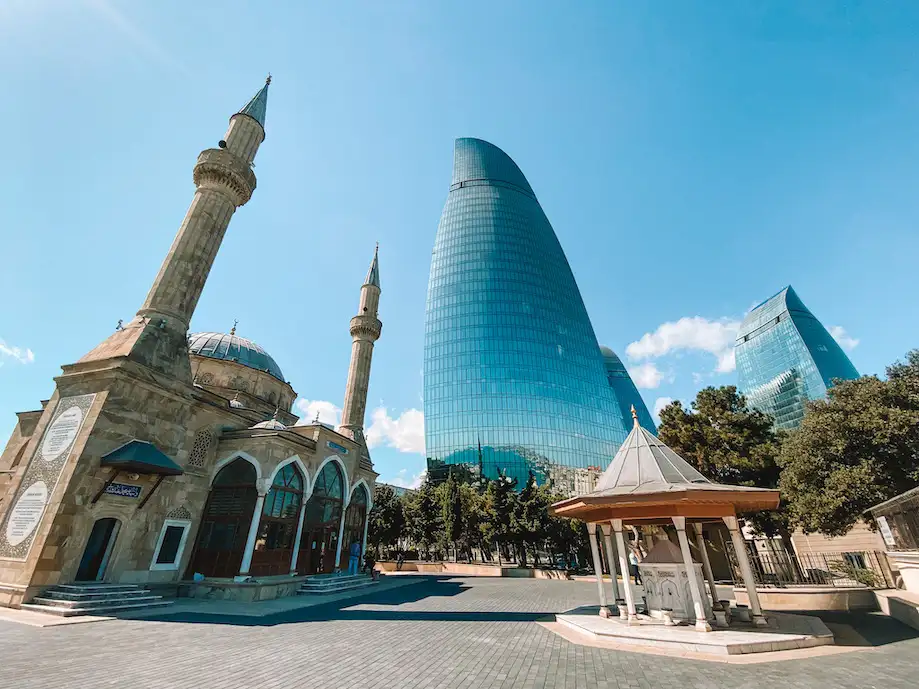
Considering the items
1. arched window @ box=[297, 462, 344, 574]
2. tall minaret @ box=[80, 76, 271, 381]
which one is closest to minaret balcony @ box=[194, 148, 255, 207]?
tall minaret @ box=[80, 76, 271, 381]

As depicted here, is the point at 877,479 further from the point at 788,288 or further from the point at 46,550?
the point at 788,288

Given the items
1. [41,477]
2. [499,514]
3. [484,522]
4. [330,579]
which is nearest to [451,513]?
[484,522]

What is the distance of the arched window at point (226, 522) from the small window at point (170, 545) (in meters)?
0.82

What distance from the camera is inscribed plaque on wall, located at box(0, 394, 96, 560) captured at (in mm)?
12883

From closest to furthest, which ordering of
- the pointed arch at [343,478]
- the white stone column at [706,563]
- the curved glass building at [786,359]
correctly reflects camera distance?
the white stone column at [706,563] → the pointed arch at [343,478] → the curved glass building at [786,359]

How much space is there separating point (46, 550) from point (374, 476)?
18.7 meters

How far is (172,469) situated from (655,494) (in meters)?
16.5

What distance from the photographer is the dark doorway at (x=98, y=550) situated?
46.0 ft

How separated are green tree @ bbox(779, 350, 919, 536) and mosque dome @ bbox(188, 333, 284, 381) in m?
34.0

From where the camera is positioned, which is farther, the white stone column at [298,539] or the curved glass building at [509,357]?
the curved glass building at [509,357]

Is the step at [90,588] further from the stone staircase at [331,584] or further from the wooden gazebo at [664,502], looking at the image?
the wooden gazebo at [664,502]

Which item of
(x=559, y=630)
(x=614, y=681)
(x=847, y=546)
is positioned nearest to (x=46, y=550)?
(x=559, y=630)

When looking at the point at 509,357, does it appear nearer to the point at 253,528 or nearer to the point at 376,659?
the point at 253,528

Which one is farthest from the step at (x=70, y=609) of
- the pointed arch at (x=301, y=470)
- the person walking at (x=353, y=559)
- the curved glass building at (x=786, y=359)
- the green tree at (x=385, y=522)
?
the curved glass building at (x=786, y=359)
